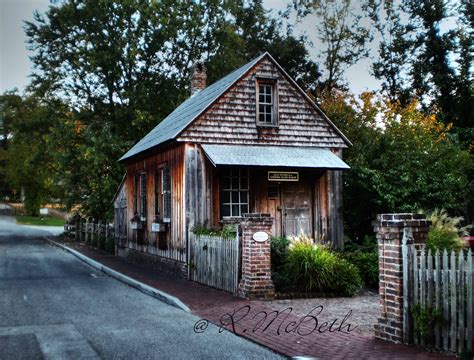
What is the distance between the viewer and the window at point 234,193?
17.4 m

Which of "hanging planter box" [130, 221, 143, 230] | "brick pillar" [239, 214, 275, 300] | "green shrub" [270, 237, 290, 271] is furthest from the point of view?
"hanging planter box" [130, 221, 143, 230]

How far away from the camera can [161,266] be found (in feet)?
60.7

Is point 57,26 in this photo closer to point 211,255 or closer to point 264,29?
point 264,29

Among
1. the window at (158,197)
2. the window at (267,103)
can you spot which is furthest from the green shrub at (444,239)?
the window at (158,197)

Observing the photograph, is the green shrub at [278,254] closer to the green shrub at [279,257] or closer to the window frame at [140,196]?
the green shrub at [279,257]

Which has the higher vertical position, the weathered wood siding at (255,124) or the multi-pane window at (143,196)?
the weathered wood siding at (255,124)

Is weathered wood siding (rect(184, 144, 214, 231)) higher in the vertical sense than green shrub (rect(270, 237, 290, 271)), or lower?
higher

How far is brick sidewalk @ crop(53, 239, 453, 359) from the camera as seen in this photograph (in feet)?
23.9

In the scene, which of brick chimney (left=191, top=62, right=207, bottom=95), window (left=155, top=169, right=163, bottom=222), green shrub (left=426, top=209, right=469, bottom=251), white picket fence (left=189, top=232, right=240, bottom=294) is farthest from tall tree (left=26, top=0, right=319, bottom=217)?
green shrub (left=426, top=209, right=469, bottom=251)

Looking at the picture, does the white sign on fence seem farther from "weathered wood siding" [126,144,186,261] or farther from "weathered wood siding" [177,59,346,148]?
"weathered wood siding" [177,59,346,148]

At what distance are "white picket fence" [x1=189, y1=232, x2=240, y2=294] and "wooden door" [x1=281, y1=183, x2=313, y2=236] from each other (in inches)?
149

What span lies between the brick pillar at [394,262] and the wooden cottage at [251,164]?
26.5 ft

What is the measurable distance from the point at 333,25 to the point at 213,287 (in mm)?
29478
